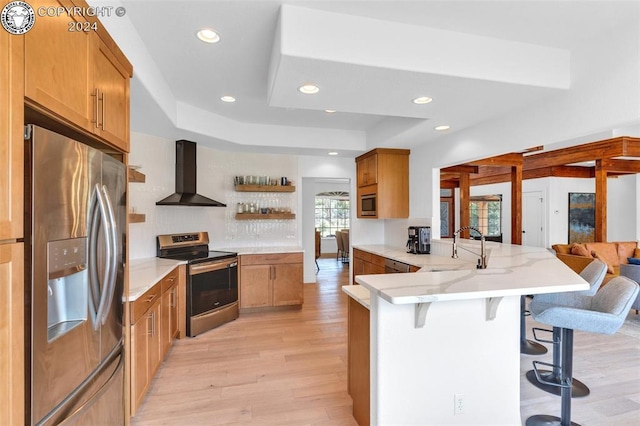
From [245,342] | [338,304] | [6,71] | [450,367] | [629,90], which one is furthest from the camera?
[338,304]

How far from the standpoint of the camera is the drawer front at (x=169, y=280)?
9.57ft

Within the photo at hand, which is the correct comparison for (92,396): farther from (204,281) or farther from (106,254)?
(204,281)

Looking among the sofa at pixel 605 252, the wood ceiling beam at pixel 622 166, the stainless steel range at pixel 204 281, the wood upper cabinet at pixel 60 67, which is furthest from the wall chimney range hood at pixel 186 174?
the wood ceiling beam at pixel 622 166

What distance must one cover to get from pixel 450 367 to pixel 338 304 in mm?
3099

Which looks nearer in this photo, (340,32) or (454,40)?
(340,32)

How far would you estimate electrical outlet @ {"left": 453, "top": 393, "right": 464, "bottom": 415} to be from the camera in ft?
5.98

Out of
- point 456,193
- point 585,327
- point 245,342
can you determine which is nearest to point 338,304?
point 245,342

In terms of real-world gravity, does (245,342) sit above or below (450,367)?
below

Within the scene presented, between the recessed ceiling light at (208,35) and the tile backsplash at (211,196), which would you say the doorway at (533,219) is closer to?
the tile backsplash at (211,196)

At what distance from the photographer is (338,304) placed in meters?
4.84

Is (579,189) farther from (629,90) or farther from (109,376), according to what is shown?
(109,376)

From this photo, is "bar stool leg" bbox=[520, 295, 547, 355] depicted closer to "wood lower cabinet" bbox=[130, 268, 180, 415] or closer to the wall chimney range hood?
"wood lower cabinet" bbox=[130, 268, 180, 415]

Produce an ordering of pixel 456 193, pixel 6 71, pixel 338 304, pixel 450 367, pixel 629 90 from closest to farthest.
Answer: pixel 6 71 < pixel 450 367 < pixel 629 90 < pixel 338 304 < pixel 456 193

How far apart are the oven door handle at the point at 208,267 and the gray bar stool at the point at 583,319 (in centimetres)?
322
